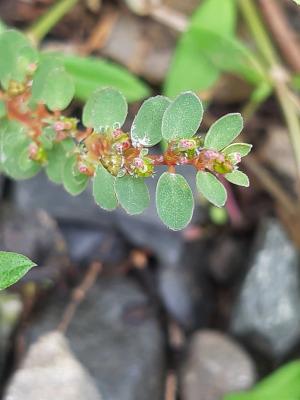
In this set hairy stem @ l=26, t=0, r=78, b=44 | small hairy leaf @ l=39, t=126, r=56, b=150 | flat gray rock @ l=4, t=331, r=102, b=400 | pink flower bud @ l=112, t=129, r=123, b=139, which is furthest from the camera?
hairy stem @ l=26, t=0, r=78, b=44

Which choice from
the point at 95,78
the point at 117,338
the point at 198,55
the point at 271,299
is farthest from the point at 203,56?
the point at 117,338

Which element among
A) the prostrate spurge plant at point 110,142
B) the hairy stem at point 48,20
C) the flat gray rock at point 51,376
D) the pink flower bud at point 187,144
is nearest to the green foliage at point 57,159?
the prostrate spurge plant at point 110,142

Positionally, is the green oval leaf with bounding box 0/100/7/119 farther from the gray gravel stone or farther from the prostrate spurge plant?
the gray gravel stone

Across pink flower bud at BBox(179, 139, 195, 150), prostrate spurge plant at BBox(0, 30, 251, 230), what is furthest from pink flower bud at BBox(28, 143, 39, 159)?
pink flower bud at BBox(179, 139, 195, 150)

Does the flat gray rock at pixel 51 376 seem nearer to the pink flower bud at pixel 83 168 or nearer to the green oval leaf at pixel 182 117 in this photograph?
the pink flower bud at pixel 83 168

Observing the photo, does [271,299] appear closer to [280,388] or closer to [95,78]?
[280,388]
